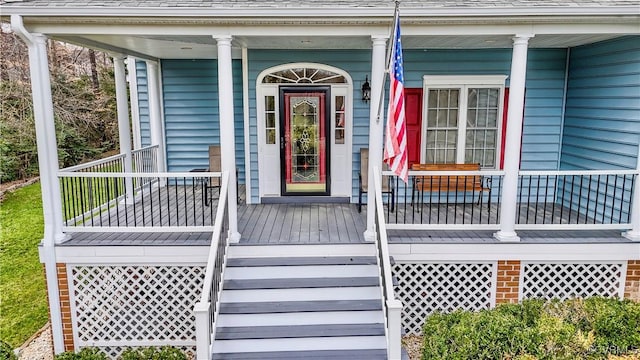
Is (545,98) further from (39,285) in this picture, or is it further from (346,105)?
(39,285)

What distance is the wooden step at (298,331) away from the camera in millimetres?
4250

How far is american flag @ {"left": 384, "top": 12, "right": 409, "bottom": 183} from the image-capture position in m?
4.25

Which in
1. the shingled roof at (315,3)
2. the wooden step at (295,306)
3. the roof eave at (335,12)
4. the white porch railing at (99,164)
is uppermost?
the shingled roof at (315,3)

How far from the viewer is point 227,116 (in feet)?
16.3

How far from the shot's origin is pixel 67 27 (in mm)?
4699

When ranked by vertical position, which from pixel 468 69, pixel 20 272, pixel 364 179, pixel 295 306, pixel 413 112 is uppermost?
pixel 468 69

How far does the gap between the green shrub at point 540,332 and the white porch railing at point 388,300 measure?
0.88 ft

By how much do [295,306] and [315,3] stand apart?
312 cm

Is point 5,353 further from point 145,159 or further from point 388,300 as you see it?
point 145,159

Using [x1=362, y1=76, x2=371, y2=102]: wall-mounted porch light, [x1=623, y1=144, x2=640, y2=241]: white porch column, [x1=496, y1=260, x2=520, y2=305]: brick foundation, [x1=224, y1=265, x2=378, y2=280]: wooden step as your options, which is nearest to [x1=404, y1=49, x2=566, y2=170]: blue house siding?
[x1=362, y1=76, x2=371, y2=102]: wall-mounted porch light

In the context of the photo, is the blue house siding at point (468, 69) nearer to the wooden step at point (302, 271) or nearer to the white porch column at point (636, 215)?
the white porch column at point (636, 215)

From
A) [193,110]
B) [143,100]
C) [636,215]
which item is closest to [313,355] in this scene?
[636,215]

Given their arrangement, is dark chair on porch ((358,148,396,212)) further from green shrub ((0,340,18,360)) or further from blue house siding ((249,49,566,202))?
green shrub ((0,340,18,360))

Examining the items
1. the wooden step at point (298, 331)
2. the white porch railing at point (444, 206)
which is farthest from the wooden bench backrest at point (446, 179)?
the wooden step at point (298, 331)
